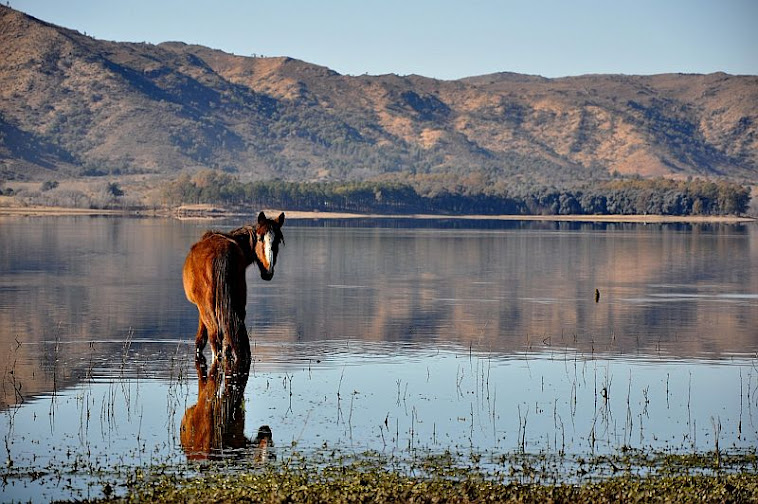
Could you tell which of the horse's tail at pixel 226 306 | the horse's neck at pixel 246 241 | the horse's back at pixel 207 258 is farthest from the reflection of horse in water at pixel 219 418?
the horse's neck at pixel 246 241

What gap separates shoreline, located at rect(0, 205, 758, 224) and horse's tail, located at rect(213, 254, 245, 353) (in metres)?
92.8

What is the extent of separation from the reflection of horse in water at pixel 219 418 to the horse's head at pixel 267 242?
1260mm

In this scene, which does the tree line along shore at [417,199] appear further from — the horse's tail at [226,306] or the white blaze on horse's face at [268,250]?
the horse's tail at [226,306]

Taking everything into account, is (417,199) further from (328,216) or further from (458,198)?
(328,216)

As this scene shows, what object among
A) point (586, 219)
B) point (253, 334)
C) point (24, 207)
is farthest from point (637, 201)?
point (253, 334)

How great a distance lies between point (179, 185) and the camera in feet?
444

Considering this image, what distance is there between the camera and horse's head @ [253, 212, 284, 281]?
51.5ft

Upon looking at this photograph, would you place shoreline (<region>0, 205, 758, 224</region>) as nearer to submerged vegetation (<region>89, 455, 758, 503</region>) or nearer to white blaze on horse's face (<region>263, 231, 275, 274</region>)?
A: white blaze on horse's face (<region>263, 231, 275, 274</region>)

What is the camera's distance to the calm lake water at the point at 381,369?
42.5 feet

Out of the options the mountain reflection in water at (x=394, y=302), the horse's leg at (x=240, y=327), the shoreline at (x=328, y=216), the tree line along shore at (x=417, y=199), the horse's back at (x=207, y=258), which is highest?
the tree line along shore at (x=417, y=199)

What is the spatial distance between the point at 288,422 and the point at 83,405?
2651 millimetres

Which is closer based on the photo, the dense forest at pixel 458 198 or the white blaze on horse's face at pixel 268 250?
the white blaze on horse's face at pixel 268 250

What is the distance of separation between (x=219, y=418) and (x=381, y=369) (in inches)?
188

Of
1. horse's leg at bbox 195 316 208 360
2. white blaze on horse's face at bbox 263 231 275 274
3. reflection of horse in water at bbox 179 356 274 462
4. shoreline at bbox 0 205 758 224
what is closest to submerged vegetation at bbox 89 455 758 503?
reflection of horse in water at bbox 179 356 274 462
